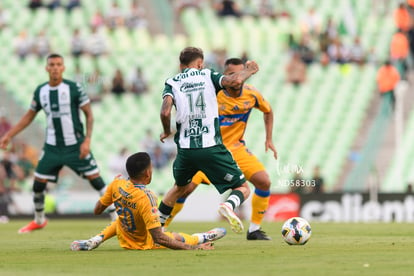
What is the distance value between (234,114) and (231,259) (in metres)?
3.85

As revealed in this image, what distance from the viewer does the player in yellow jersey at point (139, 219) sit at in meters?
9.68

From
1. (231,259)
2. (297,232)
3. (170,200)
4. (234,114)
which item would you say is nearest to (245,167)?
(234,114)

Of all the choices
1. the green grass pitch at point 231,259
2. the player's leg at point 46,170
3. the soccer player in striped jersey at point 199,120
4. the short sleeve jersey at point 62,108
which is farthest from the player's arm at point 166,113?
the player's leg at point 46,170

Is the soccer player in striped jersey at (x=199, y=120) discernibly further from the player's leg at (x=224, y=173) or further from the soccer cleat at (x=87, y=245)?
the soccer cleat at (x=87, y=245)

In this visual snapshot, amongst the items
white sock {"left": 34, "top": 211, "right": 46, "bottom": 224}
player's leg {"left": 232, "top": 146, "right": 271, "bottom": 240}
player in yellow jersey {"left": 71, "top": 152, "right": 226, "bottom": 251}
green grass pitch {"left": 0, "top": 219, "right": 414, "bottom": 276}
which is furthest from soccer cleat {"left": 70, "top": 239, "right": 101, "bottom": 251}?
white sock {"left": 34, "top": 211, "right": 46, "bottom": 224}

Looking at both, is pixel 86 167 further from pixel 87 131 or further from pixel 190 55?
pixel 190 55

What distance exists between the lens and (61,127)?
14.6 metres

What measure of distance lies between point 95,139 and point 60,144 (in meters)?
12.1

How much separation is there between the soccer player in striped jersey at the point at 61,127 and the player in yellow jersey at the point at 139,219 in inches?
171

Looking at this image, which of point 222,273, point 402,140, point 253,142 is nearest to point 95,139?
point 253,142

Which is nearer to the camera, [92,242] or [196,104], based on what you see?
[92,242]

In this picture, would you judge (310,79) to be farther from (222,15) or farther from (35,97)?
(35,97)

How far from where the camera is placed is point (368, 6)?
32.3m

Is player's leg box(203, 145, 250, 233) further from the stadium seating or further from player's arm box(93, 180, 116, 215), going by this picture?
the stadium seating
